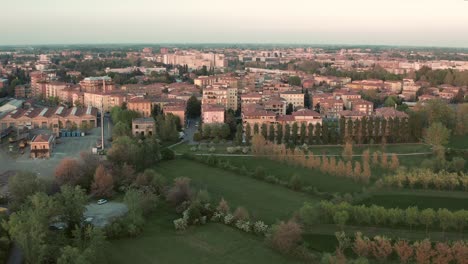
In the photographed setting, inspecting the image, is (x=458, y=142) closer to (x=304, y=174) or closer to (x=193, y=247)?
(x=304, y=174)

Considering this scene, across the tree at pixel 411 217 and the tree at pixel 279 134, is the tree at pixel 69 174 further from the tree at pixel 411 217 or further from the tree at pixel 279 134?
Result: the tree at pixel 279 134

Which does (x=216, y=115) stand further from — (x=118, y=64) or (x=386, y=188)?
(x=118, y=64)

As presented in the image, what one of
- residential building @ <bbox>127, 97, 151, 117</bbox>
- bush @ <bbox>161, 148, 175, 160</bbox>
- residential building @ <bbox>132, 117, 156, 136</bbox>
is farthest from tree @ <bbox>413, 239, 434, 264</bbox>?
residential building @ <bbox>127, 97, 151, 117</bbox>

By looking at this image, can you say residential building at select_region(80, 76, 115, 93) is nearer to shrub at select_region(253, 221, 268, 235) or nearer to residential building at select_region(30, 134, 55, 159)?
residential building at select_region(30, 134, 55, 159)

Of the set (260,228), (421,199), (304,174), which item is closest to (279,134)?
(304,174)

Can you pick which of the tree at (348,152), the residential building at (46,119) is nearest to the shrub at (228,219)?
the tree at (348,152)

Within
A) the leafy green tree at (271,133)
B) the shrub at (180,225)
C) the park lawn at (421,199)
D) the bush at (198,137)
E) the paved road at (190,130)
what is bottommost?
the shrub at (180,225)

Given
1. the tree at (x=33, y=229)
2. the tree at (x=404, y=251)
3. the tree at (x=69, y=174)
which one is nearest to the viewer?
the tree at (x=33, y=229)
